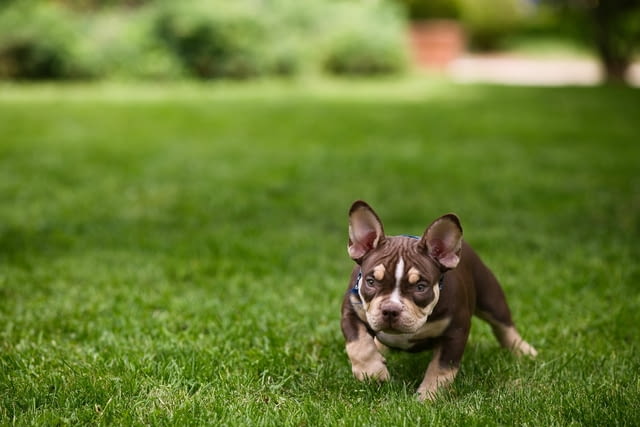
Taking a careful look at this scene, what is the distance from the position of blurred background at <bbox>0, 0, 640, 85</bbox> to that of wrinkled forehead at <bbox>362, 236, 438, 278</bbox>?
13936 mm

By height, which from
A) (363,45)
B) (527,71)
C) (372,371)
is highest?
(372,371)

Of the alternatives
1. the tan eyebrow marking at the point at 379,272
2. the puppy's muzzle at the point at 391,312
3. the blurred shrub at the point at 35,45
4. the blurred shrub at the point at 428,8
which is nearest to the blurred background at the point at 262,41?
the blurred shrub at the point at 35,45

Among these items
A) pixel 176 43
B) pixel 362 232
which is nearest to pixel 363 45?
pixel 176 43

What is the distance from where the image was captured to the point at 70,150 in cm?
979

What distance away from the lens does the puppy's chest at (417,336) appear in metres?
3.52

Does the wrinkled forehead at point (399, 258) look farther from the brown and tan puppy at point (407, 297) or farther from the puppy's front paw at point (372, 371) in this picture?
the puppy's front paw at point (372, 371)

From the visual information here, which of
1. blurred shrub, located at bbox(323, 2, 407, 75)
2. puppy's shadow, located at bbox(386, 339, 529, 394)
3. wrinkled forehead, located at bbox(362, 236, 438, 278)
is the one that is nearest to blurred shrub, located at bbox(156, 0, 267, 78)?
blurred shrub, located at bbox(323, 2, 407, 75)

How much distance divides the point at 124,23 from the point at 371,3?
762 cm

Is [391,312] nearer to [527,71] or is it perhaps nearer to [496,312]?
[496,312]

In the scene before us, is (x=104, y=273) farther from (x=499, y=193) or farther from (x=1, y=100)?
(x=1, y=100)

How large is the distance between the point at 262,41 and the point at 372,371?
14.9 meters

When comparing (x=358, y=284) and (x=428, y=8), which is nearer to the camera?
(x=358, y=284)

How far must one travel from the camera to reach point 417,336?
354 centimetres

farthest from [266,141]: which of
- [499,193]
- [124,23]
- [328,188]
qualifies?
[124,23]
